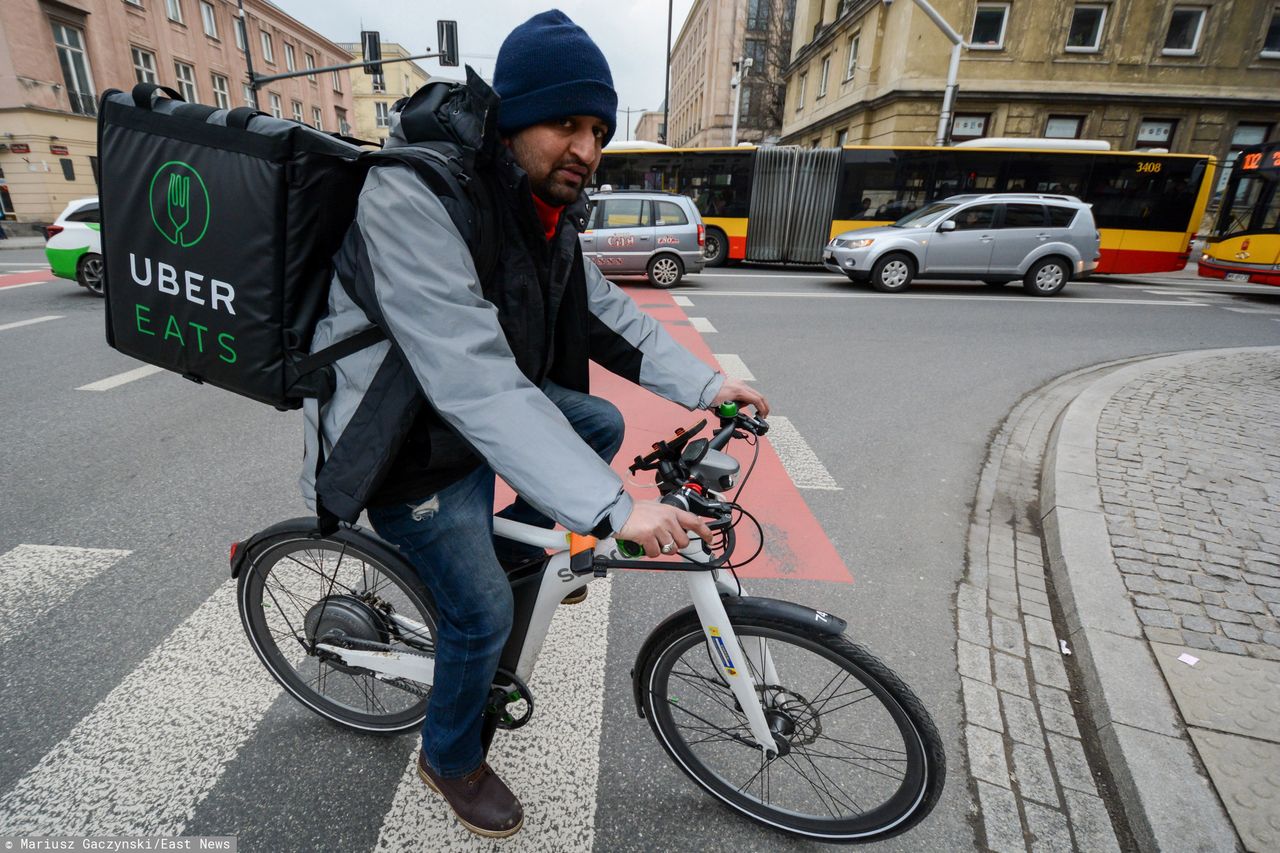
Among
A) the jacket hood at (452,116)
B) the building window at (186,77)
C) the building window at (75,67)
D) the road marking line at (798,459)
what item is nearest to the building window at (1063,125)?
the road marking line at (798,459)

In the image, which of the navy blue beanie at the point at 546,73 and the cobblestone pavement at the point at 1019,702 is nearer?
the navy blue beanie at the point at 546,73

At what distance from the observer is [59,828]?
5.89ft

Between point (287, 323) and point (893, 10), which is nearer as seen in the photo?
point (287, 323)

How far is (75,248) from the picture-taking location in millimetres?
10055

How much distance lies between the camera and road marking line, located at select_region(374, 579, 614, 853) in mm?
1832

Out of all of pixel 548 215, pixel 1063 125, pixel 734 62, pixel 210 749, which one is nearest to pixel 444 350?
pixel 548 215

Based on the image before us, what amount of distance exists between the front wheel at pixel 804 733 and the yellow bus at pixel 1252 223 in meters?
16.6

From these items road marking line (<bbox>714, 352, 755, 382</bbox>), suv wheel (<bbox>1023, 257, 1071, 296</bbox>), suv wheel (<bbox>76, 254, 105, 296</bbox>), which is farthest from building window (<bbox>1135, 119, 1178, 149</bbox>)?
suv wheel (<bbox>76, 254, 105, 296</bbox>)

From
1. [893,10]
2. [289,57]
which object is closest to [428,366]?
[893,10]

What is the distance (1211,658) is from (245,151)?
3.50 m

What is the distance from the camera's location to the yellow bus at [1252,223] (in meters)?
12.9

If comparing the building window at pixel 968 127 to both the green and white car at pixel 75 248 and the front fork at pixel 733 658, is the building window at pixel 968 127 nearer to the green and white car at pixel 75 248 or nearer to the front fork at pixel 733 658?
the green and white car at pixel 75 248

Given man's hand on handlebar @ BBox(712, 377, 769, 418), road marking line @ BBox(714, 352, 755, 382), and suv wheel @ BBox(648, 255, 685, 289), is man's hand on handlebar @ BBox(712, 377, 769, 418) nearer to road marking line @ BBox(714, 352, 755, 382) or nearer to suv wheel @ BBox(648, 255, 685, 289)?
road marking line @ BBox(714, 352, 755, 382)

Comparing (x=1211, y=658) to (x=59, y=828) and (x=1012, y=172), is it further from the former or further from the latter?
(x=1012, y=172)
